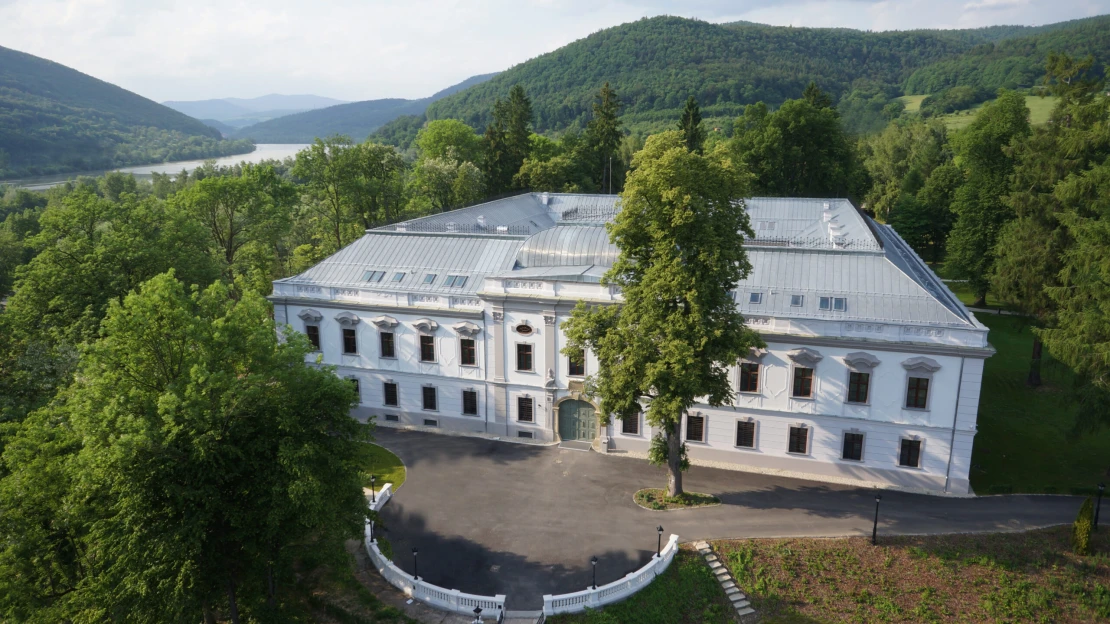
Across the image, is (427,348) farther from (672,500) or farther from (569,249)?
(672,500)

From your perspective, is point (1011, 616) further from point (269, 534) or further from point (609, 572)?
point (269, 534)

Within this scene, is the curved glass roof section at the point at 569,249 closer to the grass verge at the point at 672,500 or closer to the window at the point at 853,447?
the grass verge at the point at 672,500

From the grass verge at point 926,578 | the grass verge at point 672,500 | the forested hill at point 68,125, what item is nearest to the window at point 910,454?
the grass verge at point 926,578

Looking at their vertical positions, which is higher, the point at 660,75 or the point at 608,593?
the point at 660,75

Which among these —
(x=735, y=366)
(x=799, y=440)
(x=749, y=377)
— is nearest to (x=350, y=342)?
(x=735, y=366)

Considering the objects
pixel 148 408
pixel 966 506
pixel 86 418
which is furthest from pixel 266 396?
pixel 966 506

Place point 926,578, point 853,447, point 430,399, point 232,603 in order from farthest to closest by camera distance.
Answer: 1. point 430,399
2. point 853,447
3. point 926,578
4. point 232,603
